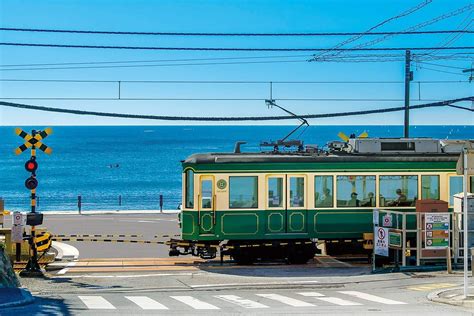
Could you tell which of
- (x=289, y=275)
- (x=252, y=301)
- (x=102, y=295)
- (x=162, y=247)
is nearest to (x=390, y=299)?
(x=252, y=301)

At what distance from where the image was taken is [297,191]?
2634 centimetres

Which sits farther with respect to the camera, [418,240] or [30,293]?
[418,240]

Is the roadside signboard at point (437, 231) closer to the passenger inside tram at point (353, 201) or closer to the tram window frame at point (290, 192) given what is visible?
the passenger inside tram at point (353, 201)

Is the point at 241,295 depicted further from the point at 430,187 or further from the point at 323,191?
the point at 430,187

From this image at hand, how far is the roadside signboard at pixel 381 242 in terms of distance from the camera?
24.4m

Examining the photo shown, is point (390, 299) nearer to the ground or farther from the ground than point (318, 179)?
nearer to the ground

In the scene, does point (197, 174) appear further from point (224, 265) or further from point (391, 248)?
point (391, 248)

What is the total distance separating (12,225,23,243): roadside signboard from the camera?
2509 cm

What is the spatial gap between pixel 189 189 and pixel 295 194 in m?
3.10

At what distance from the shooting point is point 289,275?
950 inches

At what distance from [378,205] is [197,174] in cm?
547

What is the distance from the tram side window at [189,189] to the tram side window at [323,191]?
11.8ft

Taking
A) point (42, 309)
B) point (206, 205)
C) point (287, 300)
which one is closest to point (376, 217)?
point (206, 205)

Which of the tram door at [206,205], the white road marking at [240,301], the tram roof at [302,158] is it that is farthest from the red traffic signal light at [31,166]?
the white road marking at [240,301]
